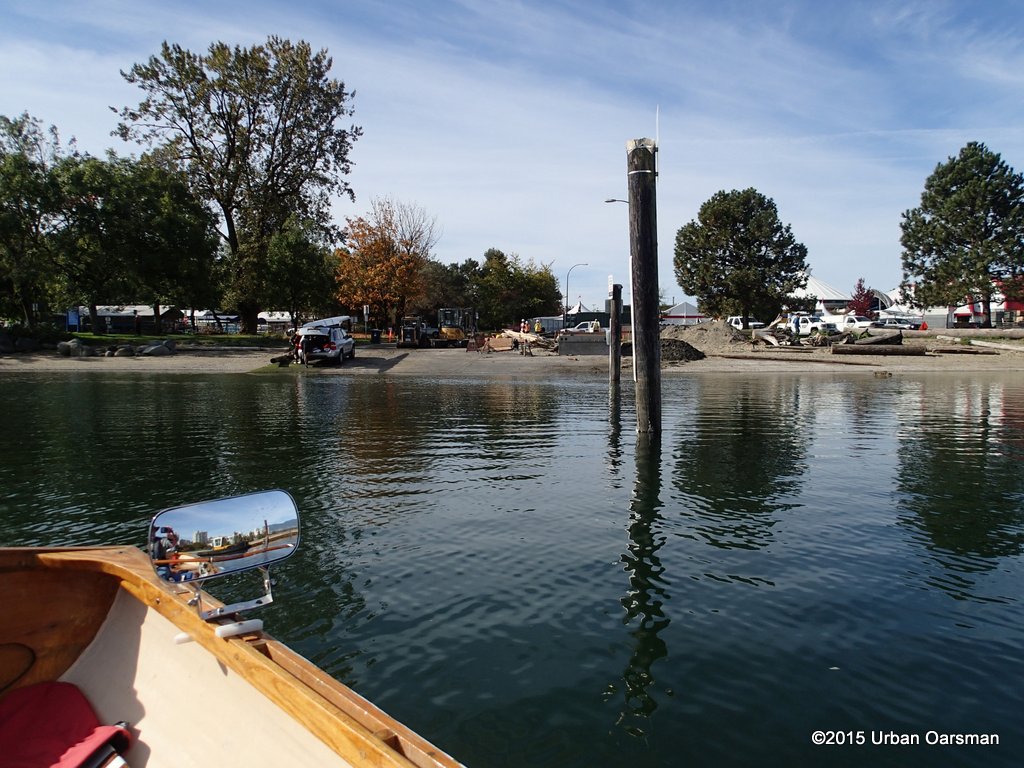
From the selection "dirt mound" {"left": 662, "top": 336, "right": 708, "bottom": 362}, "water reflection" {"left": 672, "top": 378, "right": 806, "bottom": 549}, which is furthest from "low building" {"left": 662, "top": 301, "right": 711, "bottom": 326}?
"water reflection" {"left": 672, "top": 378, "right": 806, "bottom": 549}

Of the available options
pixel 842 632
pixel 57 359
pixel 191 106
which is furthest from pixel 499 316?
pixel 842 632

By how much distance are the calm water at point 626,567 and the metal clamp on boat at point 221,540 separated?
1.83 metres

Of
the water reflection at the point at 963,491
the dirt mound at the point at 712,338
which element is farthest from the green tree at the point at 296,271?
the water reflection at the point at 963,491

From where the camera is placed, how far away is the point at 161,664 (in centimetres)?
374

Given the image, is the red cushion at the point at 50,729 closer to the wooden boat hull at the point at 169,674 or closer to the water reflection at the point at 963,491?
the wooden boat hull at the point at 169,674

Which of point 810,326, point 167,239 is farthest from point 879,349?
point 167,239

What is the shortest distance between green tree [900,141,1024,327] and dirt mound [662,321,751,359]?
25.6 meters

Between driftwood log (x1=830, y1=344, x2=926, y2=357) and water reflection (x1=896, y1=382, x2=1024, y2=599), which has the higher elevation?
driftwood log (x1=830, y1=344, x2=926, y2=357)

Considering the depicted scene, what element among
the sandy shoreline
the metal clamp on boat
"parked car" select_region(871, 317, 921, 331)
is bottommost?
the sandy shoreline

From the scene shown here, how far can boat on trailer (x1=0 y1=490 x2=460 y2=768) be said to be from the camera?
116 inches

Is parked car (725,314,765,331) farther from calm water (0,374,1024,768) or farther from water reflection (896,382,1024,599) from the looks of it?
calm water (0,374,1024,768)

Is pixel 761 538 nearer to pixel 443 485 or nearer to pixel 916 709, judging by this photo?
pixel 916 709

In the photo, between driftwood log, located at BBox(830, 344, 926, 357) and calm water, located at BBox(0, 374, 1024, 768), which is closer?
calm water, located at BBox(0, 374, 1024, 768)

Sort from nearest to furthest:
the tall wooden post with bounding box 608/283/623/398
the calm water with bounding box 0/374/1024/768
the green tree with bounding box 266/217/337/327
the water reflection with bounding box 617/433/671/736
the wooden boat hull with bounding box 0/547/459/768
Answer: the wooden boat hull with bounding box 0/547/459/768
the calm water with bounding box 0/374/1024/768
the water reflection with bounding box 617/433/671/736
the tall wooden post with bounding box 608/283/623/398
the green tree with bounding box 266/217/337/327
